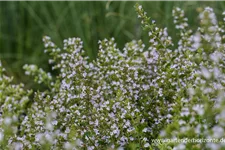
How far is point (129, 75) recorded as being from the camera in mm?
2352

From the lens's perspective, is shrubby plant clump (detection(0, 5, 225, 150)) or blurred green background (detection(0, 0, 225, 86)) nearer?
shrubby plant clump (detection(0, 5, 225, 150))

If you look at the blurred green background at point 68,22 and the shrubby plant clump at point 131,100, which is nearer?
the shrubby plant clump at point 131,100

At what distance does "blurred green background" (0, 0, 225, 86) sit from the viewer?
154 inches

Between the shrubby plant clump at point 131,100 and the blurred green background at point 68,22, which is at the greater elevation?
the blurred green background at point 68,22

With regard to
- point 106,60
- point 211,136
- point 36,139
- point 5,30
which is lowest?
point 211,136

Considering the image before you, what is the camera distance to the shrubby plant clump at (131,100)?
1780 millimetres

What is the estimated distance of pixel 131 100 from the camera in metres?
2.27

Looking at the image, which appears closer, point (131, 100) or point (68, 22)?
point (131, 100)

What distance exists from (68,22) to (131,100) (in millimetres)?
2187

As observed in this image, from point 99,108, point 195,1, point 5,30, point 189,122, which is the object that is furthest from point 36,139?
point 5,30

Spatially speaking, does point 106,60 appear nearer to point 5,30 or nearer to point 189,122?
point 189,122

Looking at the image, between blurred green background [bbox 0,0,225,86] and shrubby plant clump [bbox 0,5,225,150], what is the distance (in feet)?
3.95

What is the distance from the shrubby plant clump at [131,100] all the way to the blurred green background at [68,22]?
120 cm

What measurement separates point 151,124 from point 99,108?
0.25m
